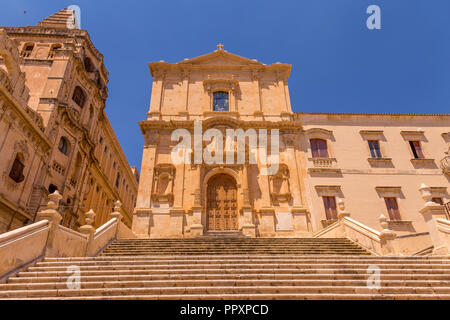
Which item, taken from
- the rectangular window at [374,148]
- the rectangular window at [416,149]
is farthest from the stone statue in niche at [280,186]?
the rectangular window at [416,149]

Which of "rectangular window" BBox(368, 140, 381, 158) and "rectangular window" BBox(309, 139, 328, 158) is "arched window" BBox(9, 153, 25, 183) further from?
"rectangular window" BBox(368, 140, 381, 158)

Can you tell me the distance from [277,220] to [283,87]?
10.7m

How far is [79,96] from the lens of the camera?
23.8 metres

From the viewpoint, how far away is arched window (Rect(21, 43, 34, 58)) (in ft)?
75.5

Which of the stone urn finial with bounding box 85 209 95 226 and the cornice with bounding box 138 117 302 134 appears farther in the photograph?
the cornice with bounding box 138 117 302 134

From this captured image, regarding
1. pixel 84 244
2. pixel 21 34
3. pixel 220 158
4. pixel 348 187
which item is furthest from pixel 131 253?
pixel 21 34

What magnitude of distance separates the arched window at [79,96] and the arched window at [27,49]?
468 centimetres

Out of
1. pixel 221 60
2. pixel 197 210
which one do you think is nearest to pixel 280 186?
pixel 197 210

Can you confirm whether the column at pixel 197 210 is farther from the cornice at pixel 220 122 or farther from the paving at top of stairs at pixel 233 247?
the paving at top of stairs at pixel 233 247

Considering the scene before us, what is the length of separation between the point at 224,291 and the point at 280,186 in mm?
12646

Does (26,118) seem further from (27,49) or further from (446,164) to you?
(446,164)

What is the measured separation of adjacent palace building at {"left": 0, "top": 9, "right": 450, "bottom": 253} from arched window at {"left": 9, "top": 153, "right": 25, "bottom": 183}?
6 cm

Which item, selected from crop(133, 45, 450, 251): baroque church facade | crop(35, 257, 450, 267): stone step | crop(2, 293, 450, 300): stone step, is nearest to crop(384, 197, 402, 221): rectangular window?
crop(133, 45, 450, 251): baroque church facade
